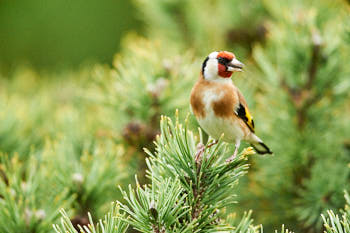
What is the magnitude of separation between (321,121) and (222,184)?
79 cm

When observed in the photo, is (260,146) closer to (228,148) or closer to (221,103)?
(221,103)

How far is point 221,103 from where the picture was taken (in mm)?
1729

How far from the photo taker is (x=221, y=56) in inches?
67.2

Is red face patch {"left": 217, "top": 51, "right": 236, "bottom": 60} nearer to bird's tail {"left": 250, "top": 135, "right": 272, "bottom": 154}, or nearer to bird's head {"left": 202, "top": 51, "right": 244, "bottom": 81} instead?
bird's head {"left": 202, "top": 51, "right": 244, "bottom": 81}

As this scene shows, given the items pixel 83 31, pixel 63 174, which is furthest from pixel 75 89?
pixel 83 31

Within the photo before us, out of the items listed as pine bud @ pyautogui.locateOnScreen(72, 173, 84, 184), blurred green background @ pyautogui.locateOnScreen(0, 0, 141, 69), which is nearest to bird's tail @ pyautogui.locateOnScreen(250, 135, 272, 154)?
pine bud @ pyautogui.locateOnScreen(72, 173, 84, 184)

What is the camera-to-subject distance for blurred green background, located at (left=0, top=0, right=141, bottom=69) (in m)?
4.14

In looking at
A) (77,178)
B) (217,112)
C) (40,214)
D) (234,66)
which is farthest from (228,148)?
(40,214)

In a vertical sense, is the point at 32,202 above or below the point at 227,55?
below

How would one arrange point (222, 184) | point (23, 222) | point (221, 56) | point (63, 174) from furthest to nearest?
1. point (221, 56)
2. point (63, 174)
3. point (23, 222)
4. point (222, 184)

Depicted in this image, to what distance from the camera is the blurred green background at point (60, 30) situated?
414cm

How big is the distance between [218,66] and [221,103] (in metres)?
0.15

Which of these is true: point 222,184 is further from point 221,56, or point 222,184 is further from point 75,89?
point 75,89

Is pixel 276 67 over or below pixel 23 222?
over
